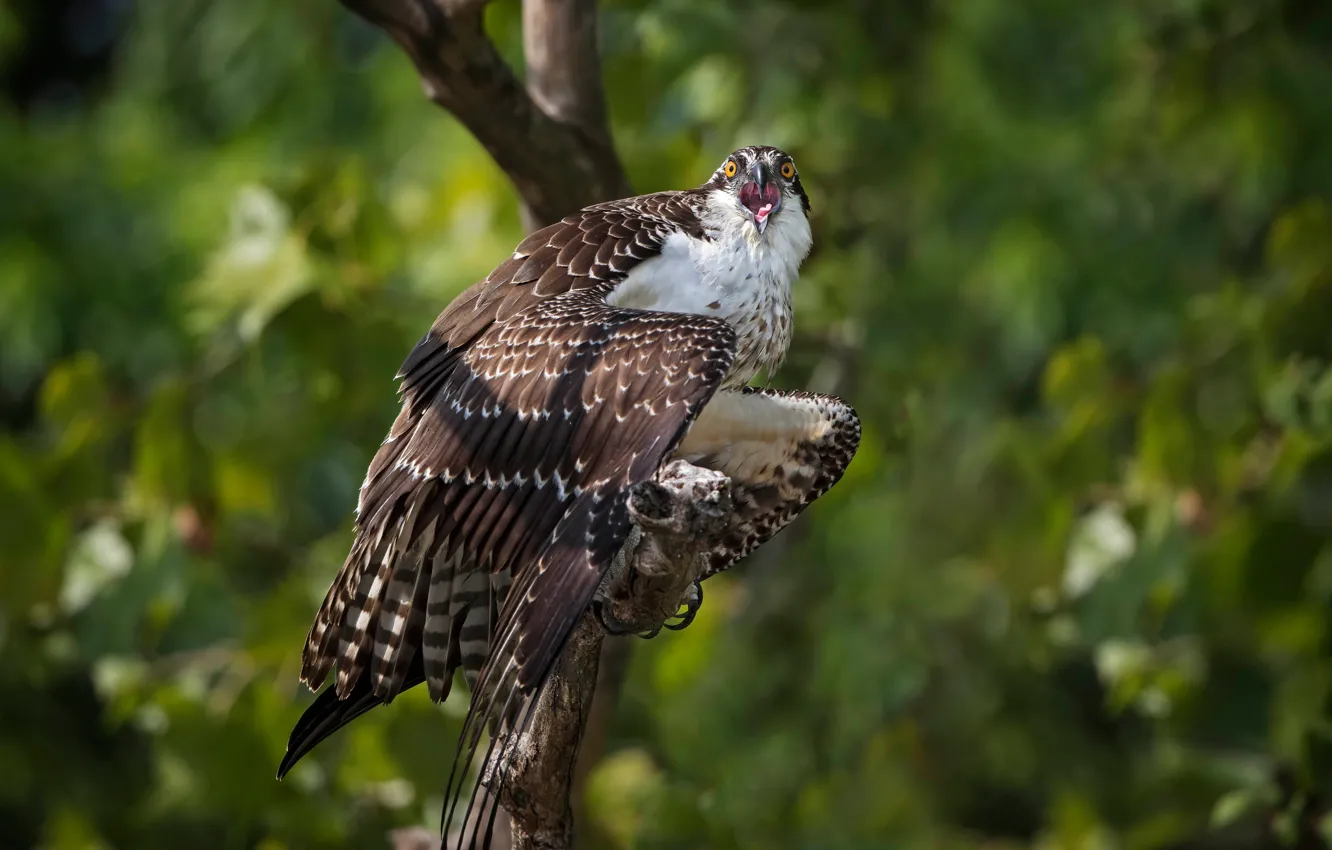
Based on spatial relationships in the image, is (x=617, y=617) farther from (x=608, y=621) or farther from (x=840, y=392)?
(x=840, y=392)

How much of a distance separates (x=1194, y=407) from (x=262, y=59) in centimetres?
456

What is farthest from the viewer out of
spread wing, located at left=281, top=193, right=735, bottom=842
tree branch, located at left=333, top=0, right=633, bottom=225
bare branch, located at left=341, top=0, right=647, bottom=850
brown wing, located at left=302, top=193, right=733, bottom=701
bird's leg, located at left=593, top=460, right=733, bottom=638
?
tree branch, located at left=333, top=0, right=633, bottom=225

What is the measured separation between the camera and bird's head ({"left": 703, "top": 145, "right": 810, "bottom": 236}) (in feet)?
12.9

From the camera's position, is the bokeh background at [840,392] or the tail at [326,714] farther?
the bokeh background at [840,392]

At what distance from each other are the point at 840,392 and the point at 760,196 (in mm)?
2956

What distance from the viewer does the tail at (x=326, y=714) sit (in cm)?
374

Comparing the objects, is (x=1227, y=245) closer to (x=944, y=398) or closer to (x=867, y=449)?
(x=944, y=398)

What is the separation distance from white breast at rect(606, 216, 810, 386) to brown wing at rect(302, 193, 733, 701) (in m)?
0.05

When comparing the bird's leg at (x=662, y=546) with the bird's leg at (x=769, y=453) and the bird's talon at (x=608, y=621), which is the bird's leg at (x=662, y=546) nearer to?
the bird's talon at (x=608, y=621)

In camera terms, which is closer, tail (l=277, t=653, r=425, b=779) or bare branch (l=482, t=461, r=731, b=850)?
bare branch (l=482, t=461, r=731, b=850)

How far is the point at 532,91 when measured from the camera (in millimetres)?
4773

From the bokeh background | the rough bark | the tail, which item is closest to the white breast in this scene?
the rough bark

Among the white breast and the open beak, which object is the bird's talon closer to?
the white breast

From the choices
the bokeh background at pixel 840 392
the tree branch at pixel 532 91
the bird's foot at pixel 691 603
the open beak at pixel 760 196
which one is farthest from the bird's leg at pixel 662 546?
the bokeh background at pixel 840 392
